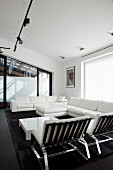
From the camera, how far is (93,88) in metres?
5.89

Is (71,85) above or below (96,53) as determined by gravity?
below

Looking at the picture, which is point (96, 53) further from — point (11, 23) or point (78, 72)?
point (11, 23)

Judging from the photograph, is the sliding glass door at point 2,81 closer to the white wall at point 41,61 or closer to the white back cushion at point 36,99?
the white wall at point 41,61

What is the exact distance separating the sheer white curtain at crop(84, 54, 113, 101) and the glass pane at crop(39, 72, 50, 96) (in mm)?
2771

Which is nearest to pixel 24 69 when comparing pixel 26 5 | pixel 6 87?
pixel 6 87

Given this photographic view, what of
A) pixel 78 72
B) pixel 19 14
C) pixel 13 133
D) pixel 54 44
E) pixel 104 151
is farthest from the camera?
pixel 78 72

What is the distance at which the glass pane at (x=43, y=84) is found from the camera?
8217mm

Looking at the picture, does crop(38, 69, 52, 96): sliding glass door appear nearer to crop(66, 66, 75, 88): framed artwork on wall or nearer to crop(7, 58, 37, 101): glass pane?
crop(7, 58, 37, 101): glass pane

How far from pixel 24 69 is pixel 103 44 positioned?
4740 mm

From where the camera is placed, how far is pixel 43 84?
326 inches

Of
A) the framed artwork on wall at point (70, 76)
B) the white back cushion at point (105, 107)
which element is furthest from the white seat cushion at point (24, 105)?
the white back cushion at point (105, 107)

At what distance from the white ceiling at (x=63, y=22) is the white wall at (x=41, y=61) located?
1196 millimetres

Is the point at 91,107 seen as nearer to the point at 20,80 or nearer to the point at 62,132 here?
the point at 62,132

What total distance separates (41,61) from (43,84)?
142 centimetres
